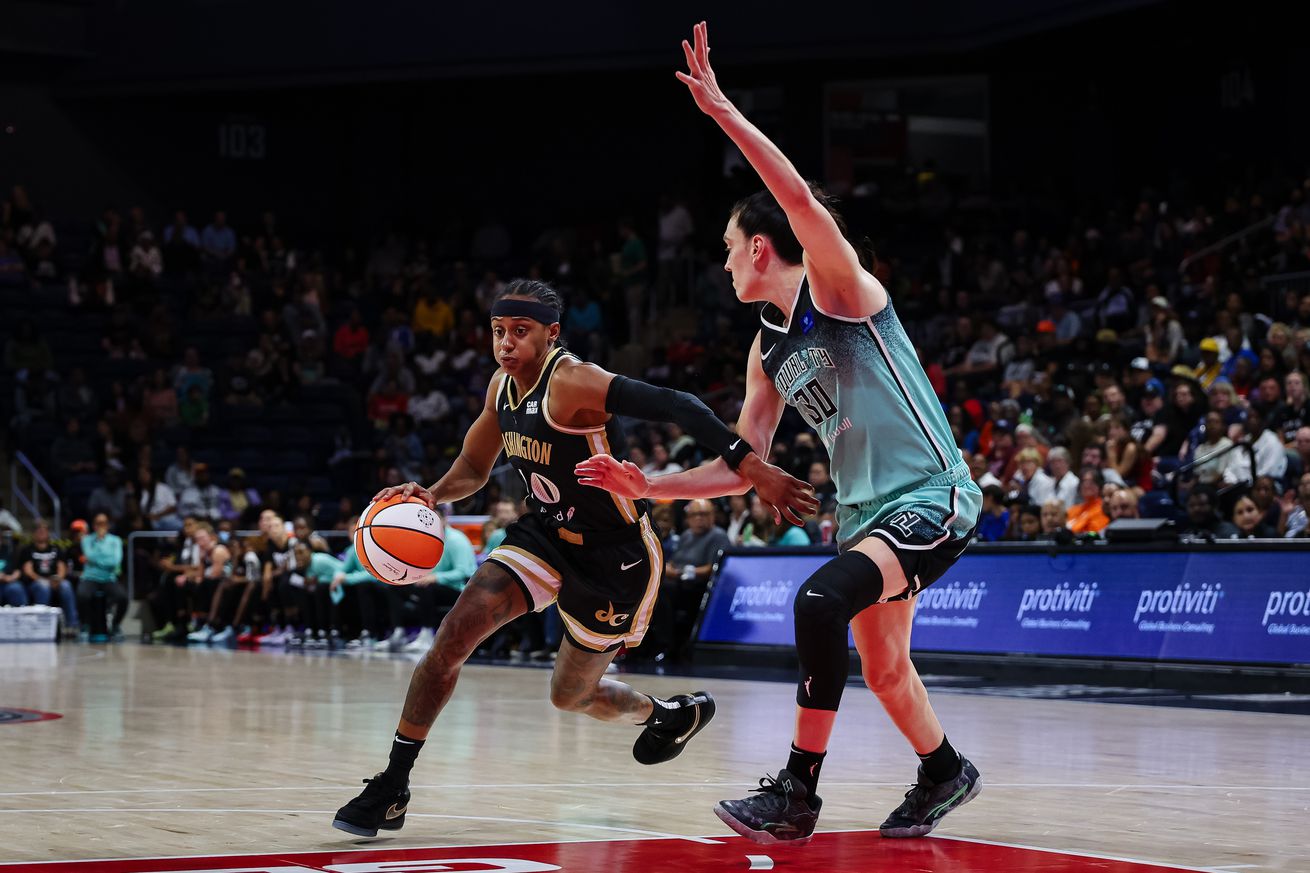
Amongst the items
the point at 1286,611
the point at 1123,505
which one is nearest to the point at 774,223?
the point at 1286,611

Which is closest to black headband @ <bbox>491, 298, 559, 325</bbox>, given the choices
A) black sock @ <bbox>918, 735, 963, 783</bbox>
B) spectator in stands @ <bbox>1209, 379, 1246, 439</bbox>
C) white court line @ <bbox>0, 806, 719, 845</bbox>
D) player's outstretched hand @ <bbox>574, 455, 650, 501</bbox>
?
player's outstretched hand @ <bbox>574, 455, 650, 501</bbox>

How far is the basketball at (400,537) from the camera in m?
6.65

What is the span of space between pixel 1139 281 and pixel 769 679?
9.13 metres

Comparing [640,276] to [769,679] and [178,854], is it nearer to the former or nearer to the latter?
[769,679]

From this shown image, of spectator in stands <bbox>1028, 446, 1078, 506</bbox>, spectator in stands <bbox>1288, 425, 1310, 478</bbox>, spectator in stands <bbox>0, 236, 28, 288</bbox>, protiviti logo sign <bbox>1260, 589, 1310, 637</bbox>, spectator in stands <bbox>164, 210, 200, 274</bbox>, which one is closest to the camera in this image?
protiviti logo sign <bbox>1260, 589, 1310, 637</bbox>

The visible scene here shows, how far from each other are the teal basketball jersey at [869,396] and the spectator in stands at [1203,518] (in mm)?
8090

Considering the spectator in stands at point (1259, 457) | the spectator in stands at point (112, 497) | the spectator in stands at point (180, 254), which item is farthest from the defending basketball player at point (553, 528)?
the spectator in stands at point (180, 254)

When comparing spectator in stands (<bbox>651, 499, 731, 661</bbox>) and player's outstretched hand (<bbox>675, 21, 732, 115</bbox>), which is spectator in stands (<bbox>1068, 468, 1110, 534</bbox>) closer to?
spectator in stands (<bbox>651, 499, 731, 661</bbox>)

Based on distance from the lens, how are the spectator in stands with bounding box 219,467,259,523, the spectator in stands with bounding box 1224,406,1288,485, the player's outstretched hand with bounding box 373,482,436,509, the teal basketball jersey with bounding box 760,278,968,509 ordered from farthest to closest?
the spectator in stands with bounding box 219,467,259,523 → the spectator in stands with bounding box 1224,406,1288,485 → the player's outstretched hand with bounding box 373,482,436,509 → the teal basketball jersey with bounding box 760,278,968,509

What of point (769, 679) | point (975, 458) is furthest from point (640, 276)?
point (769, 679)

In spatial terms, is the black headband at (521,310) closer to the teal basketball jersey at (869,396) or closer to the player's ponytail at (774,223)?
the player's ponytail at (774,223)

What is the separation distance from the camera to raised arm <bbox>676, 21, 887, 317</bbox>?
5.21 meters

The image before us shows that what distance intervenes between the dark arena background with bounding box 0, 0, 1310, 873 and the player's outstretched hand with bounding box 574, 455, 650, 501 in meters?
0.75

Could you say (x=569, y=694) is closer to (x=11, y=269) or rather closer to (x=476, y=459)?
(x=476, y=459)
